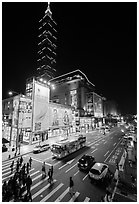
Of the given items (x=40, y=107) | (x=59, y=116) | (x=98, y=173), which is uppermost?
(x=40, y=107)

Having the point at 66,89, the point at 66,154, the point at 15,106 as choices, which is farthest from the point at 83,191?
the point at 66,89

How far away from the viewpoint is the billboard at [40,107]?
28803mm

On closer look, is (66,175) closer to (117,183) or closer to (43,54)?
(117,183)

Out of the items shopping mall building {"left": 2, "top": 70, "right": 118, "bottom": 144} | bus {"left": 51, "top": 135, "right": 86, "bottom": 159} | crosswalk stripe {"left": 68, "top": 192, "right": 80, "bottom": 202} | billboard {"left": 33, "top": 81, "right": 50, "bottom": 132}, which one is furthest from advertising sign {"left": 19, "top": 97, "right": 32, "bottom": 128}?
crosswalk stripe {"left": 68, "top": 192, "right": 80, "bottom": 202}

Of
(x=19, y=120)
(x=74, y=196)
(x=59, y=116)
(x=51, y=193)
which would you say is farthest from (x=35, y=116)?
(x=74, y=196)

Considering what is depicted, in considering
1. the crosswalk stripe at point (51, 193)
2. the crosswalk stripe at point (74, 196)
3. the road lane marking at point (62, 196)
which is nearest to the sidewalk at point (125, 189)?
the crosswalk stripe at point (74, 196)

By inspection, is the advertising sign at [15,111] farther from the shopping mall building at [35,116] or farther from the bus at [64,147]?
the bus at [64,147]

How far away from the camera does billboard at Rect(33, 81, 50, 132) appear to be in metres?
28.8

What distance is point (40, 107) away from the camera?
30438mm

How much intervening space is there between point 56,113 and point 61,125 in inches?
231

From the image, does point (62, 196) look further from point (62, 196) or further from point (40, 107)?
point (40, 107)

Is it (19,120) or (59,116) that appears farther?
(59,116)

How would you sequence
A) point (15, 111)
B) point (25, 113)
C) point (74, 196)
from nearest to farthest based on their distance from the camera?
1. point (74, 196)
2. point (25, 113)
3. point (15, 111)

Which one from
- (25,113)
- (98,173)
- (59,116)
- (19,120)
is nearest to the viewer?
(98,173)
